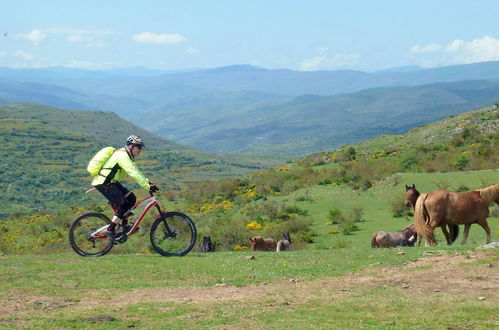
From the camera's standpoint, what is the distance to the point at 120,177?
14.5 m

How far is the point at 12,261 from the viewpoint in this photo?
48.8ft

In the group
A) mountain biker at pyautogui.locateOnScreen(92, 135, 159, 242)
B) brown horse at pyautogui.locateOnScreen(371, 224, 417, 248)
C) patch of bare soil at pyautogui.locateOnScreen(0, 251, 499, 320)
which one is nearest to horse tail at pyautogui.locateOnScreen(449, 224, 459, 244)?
brown horse at pyautogui.locateOnScreen(371, 224, 417, 248)

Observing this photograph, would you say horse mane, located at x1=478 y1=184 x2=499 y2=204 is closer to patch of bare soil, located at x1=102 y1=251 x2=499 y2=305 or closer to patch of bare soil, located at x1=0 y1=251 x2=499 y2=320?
patch of bare soil, located at x1=0 y1=251 x2=499 y2=320

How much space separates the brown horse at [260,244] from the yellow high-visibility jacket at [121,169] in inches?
372

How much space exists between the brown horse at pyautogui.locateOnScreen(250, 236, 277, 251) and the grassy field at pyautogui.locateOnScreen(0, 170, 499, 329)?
6478 millimetres

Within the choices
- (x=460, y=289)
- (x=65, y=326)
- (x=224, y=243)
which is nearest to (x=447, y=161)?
(x=224, y=243)

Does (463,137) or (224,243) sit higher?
(463,137)

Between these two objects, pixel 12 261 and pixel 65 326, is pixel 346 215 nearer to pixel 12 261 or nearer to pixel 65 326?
pixel 12 261

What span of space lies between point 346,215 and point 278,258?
17.3 meters

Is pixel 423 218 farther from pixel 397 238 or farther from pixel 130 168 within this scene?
pixel 130 168

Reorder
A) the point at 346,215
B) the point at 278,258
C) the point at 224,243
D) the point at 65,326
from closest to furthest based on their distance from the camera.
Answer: the point at 65,326, the point at 278,258, the point at 224,243, the point at 346,215

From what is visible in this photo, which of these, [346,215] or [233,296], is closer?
[233,296]

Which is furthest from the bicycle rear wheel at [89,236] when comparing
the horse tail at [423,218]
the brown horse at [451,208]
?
the brown horse at [451,208]

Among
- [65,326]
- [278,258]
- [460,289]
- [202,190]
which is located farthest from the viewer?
[202,190]
